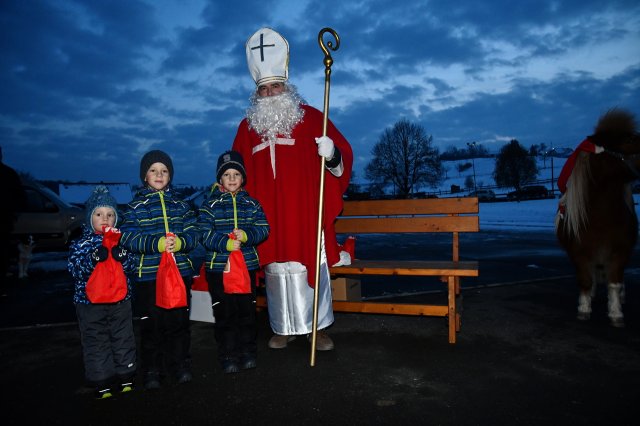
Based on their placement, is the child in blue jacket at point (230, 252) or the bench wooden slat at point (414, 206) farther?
the bench wooden slat at point (414, 206)

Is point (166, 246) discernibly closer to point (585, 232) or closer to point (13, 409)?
point (13, 409)

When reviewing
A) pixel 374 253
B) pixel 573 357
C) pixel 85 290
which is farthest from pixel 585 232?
pixel 374 253

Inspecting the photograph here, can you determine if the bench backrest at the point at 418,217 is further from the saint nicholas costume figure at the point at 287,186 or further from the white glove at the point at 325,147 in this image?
the white glove at the point at 325,147

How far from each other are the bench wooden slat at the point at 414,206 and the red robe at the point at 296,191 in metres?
1.14

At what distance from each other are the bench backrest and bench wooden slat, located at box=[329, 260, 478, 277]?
1.97 ft

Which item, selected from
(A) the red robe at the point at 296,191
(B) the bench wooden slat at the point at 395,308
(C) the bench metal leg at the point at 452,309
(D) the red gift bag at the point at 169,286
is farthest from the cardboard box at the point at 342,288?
(D) the red gift bag at the point at 169,286

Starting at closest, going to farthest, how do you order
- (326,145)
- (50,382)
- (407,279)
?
(50,382), (326,145), (407,279)

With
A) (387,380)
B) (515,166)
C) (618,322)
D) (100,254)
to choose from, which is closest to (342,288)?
(387,380)

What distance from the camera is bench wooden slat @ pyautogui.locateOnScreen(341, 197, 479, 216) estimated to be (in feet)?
16.3

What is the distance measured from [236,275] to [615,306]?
3.69 m

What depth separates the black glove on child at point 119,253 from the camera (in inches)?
127

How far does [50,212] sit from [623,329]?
38.2ft

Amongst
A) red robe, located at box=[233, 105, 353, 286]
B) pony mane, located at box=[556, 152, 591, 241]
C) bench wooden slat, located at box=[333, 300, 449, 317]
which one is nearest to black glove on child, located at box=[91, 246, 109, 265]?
red robe, located at box=[233, 105, 353, 286]

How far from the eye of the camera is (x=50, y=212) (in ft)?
36.5
